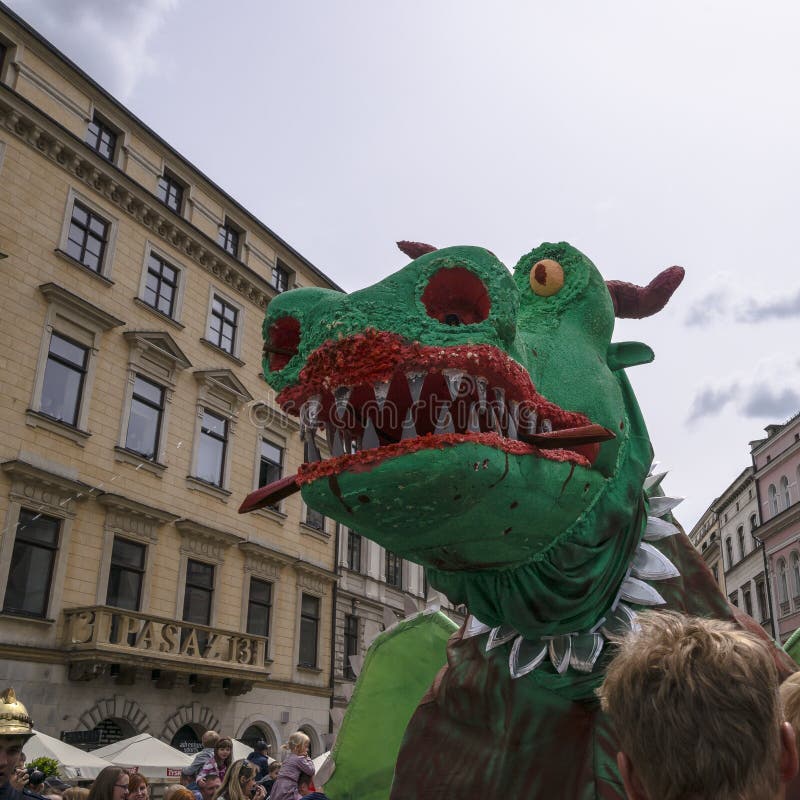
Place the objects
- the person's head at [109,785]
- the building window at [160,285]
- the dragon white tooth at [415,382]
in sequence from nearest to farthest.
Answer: the dragon white tooth at [415,382] < the person's head at [109,785] < the building window at [160,285]

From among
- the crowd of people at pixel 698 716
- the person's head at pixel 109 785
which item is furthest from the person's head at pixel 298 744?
the crowd of people at pixel 698 716

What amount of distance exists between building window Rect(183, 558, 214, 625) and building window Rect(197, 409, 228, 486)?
1634 mm

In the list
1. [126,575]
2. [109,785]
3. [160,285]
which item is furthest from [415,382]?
[160,285]

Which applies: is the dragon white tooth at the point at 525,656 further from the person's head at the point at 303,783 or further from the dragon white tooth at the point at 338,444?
the person's head at the point at 303,783

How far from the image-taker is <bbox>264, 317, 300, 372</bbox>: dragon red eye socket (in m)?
1.57

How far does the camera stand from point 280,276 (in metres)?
19.9

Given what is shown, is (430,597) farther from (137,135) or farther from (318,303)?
(137,135)

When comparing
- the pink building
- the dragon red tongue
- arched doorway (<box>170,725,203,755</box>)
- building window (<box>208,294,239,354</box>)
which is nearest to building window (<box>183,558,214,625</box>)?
arched doorway (<box>170,725,203,755</box>)

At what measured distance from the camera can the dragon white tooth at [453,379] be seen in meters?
1.38

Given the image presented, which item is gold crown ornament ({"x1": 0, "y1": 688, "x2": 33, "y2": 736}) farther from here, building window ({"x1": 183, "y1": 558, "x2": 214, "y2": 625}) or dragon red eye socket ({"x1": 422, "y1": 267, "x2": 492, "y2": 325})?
building window ({"x1": 183, "y1": 558, "x2": 214, "y2": 625})

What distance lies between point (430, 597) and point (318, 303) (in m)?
1.58

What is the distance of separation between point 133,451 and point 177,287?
3.68 m

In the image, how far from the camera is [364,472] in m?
1.37

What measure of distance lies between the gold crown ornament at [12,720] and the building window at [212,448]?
1311cm
